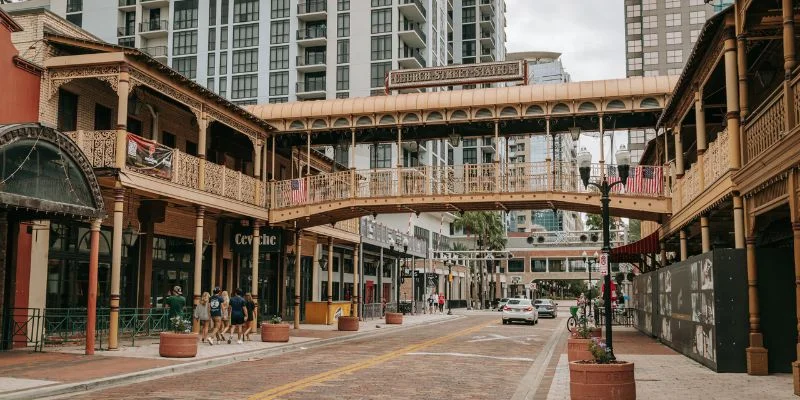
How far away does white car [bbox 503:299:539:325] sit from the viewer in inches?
1618

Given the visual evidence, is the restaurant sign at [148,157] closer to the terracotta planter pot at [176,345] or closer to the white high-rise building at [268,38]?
the terracotta planter pot at [176,345]

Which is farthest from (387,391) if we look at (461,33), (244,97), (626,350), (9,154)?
(461,33)

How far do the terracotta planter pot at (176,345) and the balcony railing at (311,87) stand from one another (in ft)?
206

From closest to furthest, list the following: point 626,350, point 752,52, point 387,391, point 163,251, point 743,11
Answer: point 387,391 → point 743,11 → point 752,52 → point 626,350 → point 163,251

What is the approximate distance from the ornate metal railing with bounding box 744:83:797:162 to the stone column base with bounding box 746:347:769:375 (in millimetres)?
3680

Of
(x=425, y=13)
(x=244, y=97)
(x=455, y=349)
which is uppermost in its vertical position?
(x=425, y=13)

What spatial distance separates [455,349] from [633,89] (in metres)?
9.84

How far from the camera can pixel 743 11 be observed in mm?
14086

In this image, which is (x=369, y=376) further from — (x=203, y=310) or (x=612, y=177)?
(x=612, y=177)

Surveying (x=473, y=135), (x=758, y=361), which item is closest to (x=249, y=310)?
(x=473, y=135)

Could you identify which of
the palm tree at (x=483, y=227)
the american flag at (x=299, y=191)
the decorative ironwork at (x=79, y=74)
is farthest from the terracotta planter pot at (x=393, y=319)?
the palm tree at (x=483, y=227)

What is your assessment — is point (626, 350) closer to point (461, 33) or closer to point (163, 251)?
point (163, 251)

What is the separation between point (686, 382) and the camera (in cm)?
1412

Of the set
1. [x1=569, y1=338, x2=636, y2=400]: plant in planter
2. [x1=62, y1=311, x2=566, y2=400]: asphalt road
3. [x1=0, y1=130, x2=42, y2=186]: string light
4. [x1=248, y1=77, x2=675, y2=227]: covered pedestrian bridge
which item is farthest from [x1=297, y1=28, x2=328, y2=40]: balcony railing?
[x1=569, y1=338, x2=636, y2=400]: plant in planter
